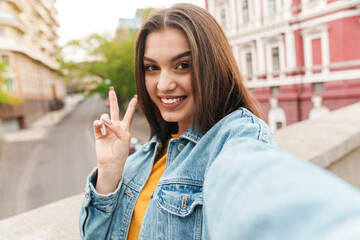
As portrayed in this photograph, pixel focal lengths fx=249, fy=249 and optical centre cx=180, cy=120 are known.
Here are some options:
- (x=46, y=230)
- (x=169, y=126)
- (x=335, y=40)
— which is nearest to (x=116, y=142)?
(x=169, y=126)

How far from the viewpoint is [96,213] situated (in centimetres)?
54

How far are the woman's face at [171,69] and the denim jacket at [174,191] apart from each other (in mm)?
60

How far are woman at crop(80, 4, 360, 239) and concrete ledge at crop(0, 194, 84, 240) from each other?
106 mm

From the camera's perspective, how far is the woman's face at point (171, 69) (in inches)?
18.8

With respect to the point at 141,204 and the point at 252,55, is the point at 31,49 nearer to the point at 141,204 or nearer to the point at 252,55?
the point at 141,204

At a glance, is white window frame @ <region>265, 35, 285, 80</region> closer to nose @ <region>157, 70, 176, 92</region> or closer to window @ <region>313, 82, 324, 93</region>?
window @ <region>313, 82, 324, 93</region>

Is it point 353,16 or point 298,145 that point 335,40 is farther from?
point 298,145

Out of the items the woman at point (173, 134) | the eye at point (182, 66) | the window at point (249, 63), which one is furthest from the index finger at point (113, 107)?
the window at point (249, 63)

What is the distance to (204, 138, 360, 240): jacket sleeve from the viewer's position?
0.12 metres

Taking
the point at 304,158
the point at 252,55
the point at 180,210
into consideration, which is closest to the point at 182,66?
the point at 180,210

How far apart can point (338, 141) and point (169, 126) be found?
2.50ft

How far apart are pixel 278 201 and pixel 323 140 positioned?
3.52 feet

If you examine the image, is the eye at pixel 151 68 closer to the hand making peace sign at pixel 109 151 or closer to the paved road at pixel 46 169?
the hand making peace sign at pixel 109 151

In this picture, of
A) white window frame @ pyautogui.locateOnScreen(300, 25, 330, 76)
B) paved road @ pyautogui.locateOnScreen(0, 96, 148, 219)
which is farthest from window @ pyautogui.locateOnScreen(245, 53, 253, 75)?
paved road @ pyautogui.locateOnScreen(0, 96, 148, 219)
